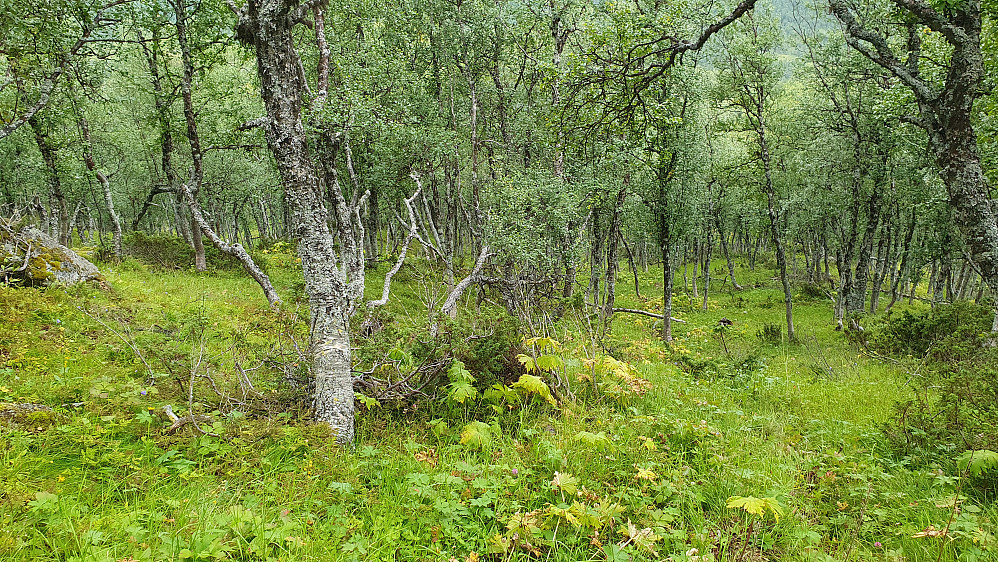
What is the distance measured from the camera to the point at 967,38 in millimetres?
4531

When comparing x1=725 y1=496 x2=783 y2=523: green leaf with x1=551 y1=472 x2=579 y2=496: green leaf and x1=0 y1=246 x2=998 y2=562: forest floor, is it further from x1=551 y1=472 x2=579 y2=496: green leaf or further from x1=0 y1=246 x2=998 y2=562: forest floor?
x1=551 y1=472 x2=579 y2=496: green leaf

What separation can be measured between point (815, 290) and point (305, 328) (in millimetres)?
32508

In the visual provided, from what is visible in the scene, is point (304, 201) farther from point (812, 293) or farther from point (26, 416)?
point (812, 293)

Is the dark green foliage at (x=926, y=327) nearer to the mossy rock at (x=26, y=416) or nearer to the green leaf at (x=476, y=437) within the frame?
the green leaf at (x=476, y=437)

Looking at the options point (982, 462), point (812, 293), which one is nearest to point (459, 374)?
point (982, 462)

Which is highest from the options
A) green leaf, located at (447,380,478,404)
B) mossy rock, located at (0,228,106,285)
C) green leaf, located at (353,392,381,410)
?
mossy rock, located at (0,228,106,285)

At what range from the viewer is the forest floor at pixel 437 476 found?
3221 mm

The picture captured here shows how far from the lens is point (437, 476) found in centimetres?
409

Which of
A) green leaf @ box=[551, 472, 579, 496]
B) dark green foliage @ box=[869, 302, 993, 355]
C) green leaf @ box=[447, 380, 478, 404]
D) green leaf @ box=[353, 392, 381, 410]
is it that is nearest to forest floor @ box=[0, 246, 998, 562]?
green leaf @ box=[551, 472, 579, 496]

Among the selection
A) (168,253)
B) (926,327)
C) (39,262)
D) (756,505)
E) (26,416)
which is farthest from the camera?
(168,253)

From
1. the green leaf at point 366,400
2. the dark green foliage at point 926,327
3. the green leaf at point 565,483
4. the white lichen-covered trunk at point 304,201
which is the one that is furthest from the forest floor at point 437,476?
the dark green foliage at point 926,327

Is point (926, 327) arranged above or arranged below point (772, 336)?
above

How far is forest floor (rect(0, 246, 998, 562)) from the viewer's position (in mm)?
3221

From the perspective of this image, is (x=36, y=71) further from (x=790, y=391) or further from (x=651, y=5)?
(x=790, y=391)
